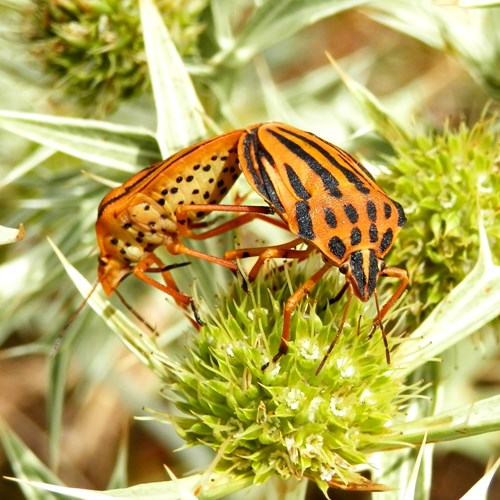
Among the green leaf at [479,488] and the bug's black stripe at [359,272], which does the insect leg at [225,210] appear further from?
the green leaf at [479,488]

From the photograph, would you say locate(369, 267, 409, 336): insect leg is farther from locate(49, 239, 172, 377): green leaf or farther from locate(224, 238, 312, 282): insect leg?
locate(49, 239, 172, 377): green leaf

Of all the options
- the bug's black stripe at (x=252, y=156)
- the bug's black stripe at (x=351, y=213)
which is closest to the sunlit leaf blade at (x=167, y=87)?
the bug's black stripe at (x=252, y=156)

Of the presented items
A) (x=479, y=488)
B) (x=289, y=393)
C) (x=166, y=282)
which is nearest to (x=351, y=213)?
(x=289, y=393)

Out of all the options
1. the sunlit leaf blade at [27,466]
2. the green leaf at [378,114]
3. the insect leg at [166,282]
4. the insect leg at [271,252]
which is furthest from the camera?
the green leaf at [378,114]

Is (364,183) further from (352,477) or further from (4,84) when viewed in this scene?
(4,84)

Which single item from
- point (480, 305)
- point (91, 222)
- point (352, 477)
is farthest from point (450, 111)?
point (352, 477)

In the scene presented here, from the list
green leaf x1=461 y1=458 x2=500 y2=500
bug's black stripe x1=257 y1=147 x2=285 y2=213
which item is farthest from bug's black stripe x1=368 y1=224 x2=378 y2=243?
green leaf x1=461 y1=458 x2=500 y2=500
